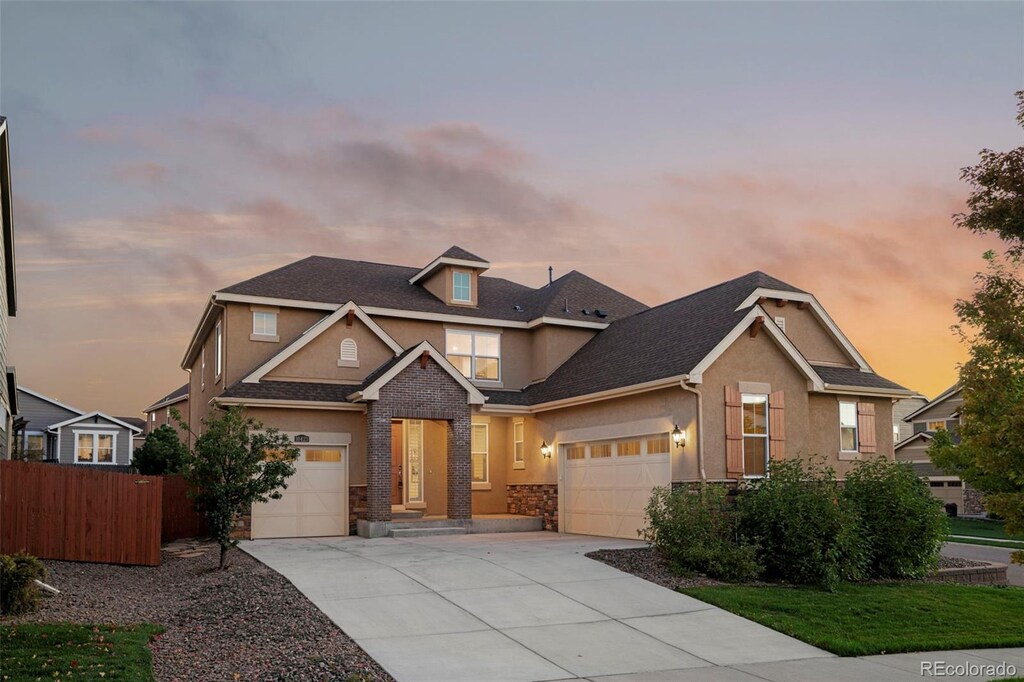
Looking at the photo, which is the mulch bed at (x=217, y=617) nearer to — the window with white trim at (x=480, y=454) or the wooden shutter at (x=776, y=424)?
the window with white trim at (x=480, y=454)

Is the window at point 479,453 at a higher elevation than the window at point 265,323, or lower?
lower

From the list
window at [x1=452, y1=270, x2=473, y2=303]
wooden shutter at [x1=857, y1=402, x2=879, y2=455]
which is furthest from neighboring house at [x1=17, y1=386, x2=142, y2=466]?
wooden shutter at [x1=857, y1=402, x2=879, y2=455]

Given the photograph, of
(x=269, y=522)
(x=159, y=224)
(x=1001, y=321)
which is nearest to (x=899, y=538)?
(x=1001, y=321)

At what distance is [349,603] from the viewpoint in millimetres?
12422

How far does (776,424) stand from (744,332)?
220 cm

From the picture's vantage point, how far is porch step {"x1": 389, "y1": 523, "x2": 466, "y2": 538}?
824 inches

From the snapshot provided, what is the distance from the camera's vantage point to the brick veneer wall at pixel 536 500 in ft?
77.2

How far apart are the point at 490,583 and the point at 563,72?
11386 mm

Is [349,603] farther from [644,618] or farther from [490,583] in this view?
[644,618]

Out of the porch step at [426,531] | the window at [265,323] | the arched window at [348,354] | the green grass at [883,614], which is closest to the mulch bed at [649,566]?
the green grass at [883,614]

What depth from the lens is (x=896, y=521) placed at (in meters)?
16.2

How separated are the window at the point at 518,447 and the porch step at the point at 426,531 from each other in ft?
13.0

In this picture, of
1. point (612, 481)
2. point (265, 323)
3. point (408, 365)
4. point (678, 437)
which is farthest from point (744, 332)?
point (265, 323)

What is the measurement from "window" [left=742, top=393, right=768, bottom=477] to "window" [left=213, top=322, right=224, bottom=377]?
13799 mm
